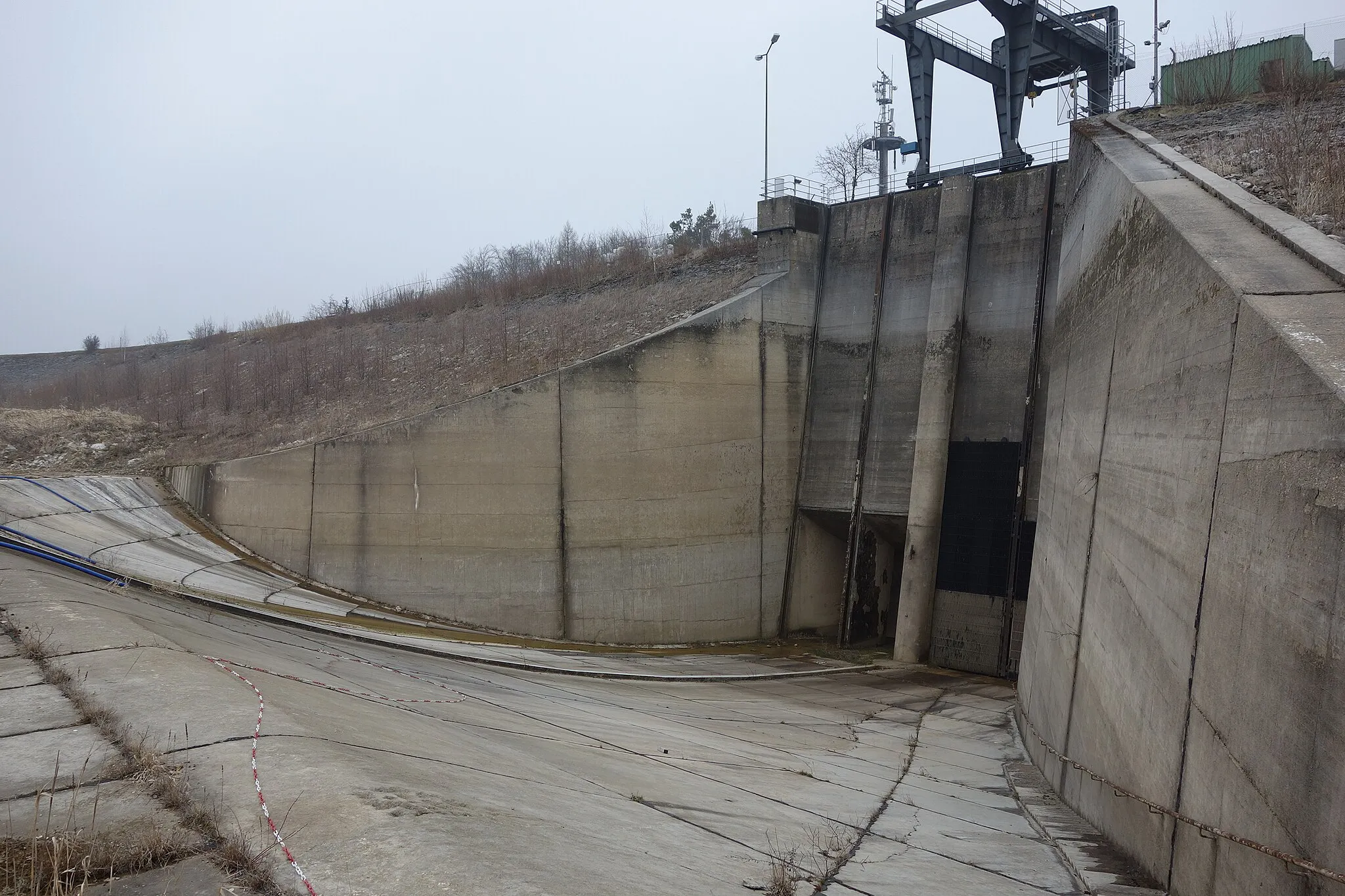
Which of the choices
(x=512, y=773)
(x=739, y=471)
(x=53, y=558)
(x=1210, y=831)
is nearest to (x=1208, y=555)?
(x=1210, y=831)

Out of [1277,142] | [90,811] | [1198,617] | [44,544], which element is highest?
[1277,142]

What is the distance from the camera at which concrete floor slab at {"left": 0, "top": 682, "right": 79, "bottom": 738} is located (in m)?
5.38

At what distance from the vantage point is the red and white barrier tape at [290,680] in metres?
3.73

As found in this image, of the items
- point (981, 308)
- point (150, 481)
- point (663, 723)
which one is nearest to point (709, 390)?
point (981, 308)

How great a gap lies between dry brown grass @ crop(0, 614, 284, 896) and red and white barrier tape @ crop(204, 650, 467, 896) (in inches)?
4.2

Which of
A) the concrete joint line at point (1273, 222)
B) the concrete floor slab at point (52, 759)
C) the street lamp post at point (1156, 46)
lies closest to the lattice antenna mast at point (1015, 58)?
the street lamp post at point (1156, 46)

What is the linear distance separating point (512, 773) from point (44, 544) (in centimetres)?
1087

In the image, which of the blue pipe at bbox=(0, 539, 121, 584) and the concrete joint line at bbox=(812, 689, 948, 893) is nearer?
the concrete joint line at bbox=(812, 689, 948, 893)

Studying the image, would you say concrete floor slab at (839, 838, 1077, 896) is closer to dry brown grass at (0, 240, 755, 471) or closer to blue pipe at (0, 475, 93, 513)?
blue pipe at (0, 475, 93, 513)

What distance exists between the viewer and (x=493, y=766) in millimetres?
5922

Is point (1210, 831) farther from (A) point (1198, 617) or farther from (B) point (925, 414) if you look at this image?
(B) point (925, 414)

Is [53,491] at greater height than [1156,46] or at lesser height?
lesser

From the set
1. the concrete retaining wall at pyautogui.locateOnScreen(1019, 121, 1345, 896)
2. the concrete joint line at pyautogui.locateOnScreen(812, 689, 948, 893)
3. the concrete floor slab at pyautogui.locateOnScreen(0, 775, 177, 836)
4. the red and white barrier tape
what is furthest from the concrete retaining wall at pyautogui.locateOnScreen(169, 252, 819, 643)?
the concrete floor slab at pyautogui.locateOnScreen(0, 775, 177, 836)

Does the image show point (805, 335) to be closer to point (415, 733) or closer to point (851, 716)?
point (851, 716)
